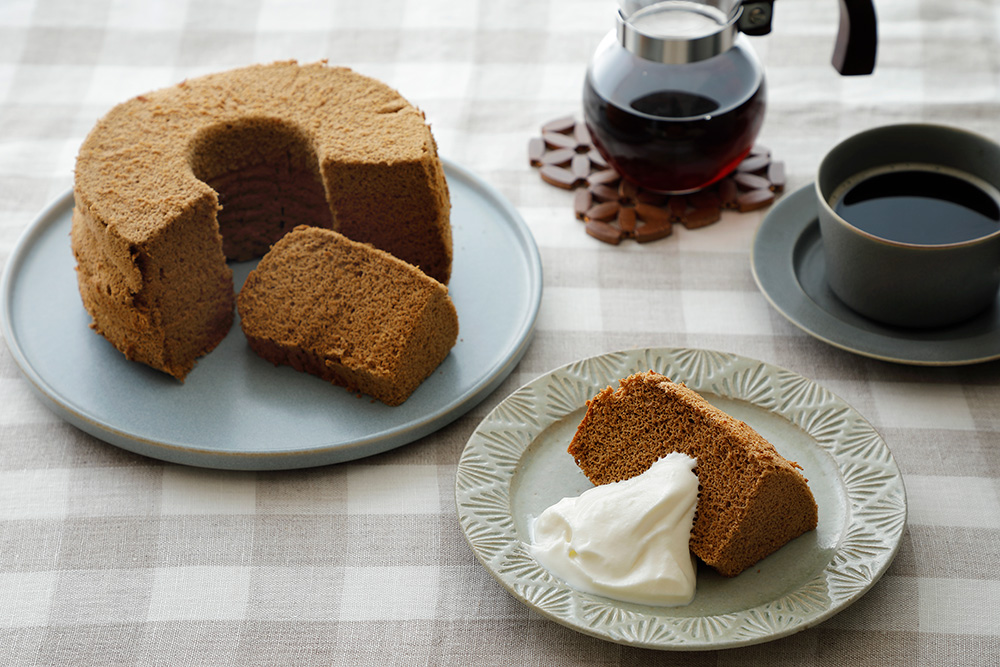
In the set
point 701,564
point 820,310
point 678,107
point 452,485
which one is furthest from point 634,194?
point 701,564

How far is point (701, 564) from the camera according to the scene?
1.55m

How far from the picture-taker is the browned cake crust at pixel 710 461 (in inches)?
58.5

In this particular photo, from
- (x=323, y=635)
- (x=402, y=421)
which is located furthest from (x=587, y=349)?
(x=323, y=635)

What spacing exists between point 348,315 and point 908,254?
3.52 feet

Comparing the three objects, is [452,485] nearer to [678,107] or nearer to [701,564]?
[701,564]

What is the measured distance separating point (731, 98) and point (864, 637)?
3.97ft

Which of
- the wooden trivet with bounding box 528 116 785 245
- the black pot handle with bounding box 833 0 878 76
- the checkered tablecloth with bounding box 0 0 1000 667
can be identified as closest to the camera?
the checkered tablecloth with bounding box 0 0 1000 667

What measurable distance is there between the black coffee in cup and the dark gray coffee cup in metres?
0.02

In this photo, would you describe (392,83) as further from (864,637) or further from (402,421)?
(864,637)

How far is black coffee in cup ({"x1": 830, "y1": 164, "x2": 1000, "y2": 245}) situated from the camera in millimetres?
1938

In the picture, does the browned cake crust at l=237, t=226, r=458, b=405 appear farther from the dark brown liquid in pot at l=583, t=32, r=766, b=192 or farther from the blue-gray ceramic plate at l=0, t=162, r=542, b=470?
the dark brown liquid in pot at l=583, t=32, r=766, b=192

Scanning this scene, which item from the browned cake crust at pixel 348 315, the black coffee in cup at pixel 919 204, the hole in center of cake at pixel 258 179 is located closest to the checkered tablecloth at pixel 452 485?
the browned cake crust at pixel 348 315

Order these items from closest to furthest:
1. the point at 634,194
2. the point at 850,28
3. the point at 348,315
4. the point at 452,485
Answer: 1. the point at 452,485
2. the point at 348,315
3. the point at 850,28
4. the point at 634,194

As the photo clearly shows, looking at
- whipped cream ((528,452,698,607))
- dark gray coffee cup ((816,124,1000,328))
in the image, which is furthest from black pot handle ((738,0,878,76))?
whipped cream ((528,452,698,607))
